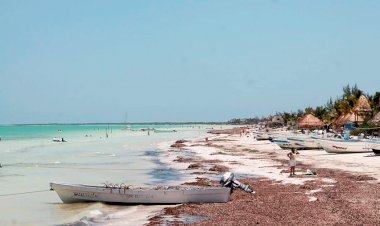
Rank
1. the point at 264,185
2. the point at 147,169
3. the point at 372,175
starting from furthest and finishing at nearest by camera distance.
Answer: the point at 147,169, the point at 372,175, the point at 264,185

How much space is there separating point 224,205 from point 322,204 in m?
3.42

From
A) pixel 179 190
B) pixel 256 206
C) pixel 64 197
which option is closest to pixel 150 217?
pixel 179 190

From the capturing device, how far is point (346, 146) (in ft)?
124

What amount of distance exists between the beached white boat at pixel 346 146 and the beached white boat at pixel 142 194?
2205cm

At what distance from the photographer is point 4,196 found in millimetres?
23203

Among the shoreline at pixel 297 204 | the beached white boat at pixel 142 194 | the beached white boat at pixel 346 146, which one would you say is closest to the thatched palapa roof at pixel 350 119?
the beached white boat at pixel 346 146

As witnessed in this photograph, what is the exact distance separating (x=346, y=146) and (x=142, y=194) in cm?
2394

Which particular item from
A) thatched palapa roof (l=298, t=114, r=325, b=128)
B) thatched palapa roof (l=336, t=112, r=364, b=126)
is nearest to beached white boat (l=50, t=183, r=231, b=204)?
thatched palapa roof (l=336, t=112, r=364, b=126)

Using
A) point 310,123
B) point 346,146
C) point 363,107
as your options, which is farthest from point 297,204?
point 310,123

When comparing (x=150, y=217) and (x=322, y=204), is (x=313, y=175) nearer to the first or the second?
(x=322, y=204)

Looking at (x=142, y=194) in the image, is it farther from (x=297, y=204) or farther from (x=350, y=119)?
(x=350, y=119)

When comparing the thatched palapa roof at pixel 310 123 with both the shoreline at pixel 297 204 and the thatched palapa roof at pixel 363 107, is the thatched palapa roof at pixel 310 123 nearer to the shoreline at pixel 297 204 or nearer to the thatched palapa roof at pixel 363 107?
Result: the thatched palapa roof at pixel 363 107

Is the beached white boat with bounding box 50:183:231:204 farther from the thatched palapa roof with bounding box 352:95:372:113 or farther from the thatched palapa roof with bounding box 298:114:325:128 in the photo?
the thatched palapa roof with bounding box 298:114:325:128

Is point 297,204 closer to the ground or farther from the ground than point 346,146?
closer to the ground
